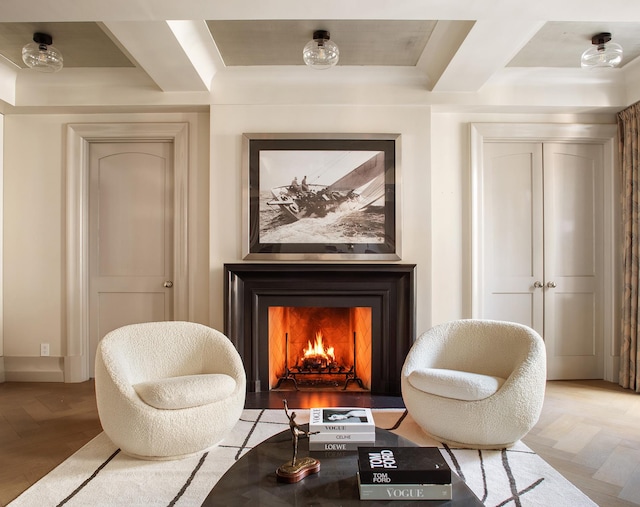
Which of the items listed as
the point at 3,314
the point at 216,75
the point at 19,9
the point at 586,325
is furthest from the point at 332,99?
the point at 3,314

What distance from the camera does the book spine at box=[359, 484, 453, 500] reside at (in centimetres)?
133

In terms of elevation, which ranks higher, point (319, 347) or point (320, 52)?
point (320, 52)

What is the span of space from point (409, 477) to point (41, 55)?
10.6ft

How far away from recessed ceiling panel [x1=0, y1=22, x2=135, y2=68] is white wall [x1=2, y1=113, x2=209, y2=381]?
19.9 inches

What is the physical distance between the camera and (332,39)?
312 cm

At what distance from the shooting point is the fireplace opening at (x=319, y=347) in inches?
146

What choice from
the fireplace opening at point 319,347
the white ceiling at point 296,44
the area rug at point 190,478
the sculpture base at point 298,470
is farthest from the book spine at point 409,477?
the fireplace opening at point 319,347

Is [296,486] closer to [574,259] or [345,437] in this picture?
[345,437]

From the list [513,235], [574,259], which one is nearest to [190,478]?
[513,235]

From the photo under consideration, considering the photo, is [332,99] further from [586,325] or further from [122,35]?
[586,325]

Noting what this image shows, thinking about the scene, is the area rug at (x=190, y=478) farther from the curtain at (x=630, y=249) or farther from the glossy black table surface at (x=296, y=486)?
the curtain at (x=630, y=249)

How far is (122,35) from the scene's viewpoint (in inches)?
107

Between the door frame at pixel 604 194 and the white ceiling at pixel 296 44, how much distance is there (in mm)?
308

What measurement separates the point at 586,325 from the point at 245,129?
11.3 ft
